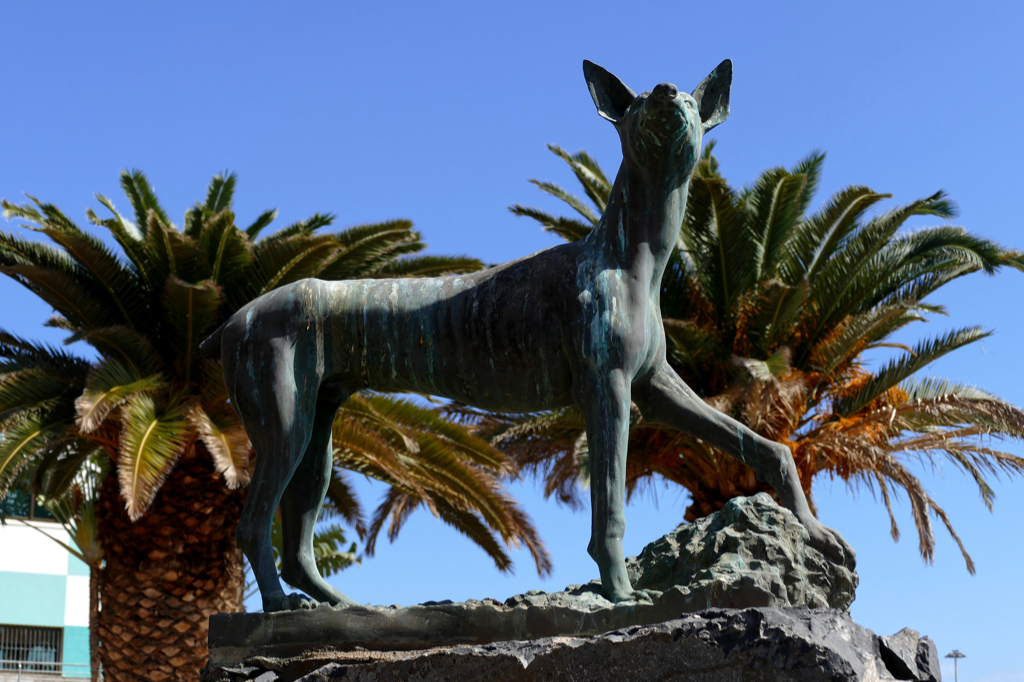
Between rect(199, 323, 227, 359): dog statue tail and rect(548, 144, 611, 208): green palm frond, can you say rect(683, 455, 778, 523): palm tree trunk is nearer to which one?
rect(548, 144, 611, 208): green palm frond

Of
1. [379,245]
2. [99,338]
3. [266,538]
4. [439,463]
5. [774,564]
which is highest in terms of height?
[379,245]

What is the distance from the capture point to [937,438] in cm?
1714

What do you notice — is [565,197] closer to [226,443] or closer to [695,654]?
[226,443]

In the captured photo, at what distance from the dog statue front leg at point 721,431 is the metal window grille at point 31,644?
30423 millimetres

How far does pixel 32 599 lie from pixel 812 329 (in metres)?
24.8

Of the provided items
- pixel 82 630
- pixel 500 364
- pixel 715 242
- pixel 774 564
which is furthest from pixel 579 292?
pixel 82 630

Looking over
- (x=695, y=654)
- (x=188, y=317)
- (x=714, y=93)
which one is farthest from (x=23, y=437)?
A: (x=695, y=654)

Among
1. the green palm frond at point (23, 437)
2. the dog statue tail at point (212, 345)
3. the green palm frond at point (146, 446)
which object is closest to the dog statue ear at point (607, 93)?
the dog statue tail at point (212, 345)

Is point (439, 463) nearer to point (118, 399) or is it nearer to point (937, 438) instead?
point (118, 399)

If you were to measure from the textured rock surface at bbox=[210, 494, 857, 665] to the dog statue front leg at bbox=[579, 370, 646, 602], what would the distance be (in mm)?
148

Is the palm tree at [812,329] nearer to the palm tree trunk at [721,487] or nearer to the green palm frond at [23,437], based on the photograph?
the palm tree trunk at [721,487]

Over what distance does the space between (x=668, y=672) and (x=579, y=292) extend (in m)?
1.66

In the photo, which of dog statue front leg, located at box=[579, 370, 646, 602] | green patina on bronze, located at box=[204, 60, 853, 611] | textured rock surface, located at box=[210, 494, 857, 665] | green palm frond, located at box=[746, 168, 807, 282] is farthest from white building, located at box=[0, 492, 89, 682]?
dog statue front leg, located at box=[579, 370, 646, 602]

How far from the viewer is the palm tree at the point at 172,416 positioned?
14469 mm
